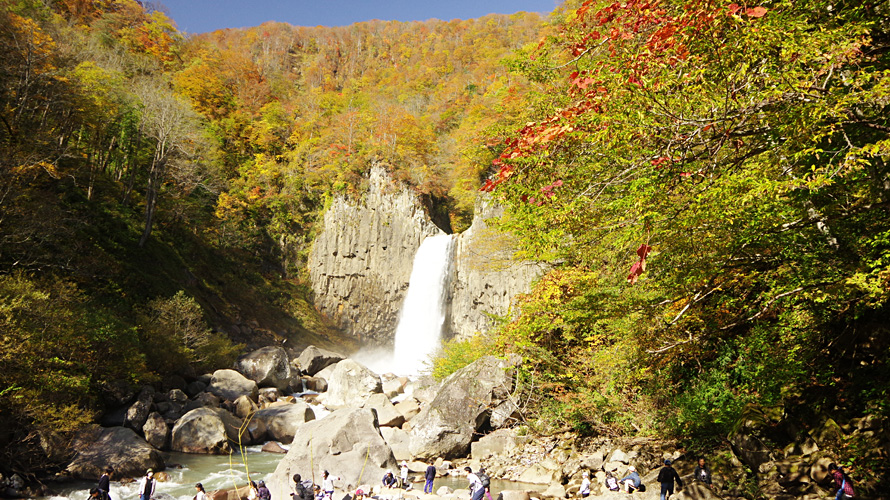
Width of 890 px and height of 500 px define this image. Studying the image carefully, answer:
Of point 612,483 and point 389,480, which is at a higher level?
point 612,483

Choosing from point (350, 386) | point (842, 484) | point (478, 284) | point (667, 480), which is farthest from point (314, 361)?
point (842, 484)

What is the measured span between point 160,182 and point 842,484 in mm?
34291

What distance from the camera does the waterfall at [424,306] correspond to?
33.7 metres

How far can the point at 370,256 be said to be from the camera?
3788 cm

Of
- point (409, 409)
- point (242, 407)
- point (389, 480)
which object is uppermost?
point (389, 480)

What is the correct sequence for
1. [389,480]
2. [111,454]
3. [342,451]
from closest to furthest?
[389,480]
[111,454]
[342,451]

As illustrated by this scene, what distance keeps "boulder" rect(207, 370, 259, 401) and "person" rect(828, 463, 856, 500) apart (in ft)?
64.7

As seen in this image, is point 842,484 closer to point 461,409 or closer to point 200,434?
point 461,409

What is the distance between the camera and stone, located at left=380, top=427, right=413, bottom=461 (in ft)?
48.9

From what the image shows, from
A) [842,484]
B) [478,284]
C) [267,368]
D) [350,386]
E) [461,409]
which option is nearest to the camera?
[842,484]

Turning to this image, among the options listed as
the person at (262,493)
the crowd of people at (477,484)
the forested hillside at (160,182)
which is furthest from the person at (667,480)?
the forested hillside at (160,182)

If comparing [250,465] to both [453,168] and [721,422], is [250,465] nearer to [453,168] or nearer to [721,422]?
[721,422]

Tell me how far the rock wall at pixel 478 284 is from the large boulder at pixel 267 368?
11.4 meters

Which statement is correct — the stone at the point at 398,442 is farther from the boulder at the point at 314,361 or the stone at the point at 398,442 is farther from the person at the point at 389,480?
the boulder at the point at 314,361
